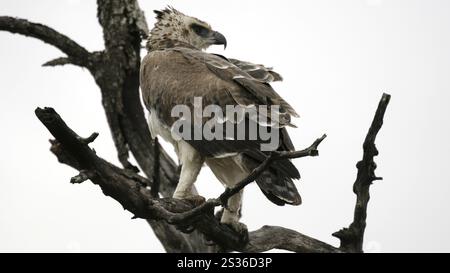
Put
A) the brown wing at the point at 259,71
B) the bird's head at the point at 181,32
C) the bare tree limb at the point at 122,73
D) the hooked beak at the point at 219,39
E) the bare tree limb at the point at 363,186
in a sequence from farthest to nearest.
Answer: the bare tree limb at the point at 122,73 → the hooked beak at the point at 219,39 → the bird's head at the point at 181,32 → the brown wing at the point at 259,71 → the bare tree limb at the point at 363,186

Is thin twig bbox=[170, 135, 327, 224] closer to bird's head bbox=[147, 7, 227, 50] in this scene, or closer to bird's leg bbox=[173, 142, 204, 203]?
bird's leg bbox=[173, 142, 204, 203]

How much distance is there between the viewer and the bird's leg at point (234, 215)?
6395 millimetres

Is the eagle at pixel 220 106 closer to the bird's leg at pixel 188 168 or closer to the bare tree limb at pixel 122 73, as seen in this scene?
the bird's leg at pixel 188 168

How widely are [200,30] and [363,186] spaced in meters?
3.36

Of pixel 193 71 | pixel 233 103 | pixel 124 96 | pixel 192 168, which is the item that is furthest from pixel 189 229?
pixel 124 96

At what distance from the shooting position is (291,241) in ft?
21.2

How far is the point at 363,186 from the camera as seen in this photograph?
5.90m

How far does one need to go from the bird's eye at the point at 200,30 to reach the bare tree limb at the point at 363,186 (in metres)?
3.18

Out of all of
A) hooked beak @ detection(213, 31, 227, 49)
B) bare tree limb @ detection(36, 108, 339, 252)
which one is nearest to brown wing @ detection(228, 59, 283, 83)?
hooked beak @ detection(213, 31, 227, 49)

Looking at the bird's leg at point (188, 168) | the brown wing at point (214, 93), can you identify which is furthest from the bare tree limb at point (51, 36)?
the bird's leg at point (188, 168)

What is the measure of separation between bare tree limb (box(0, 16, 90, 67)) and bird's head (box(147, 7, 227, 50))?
1.87m

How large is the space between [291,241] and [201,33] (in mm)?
3049

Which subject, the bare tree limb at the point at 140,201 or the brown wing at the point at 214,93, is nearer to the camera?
the bare tree limb at the point at 140,201

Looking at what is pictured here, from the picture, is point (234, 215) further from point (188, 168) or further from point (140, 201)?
point (140, 201)
